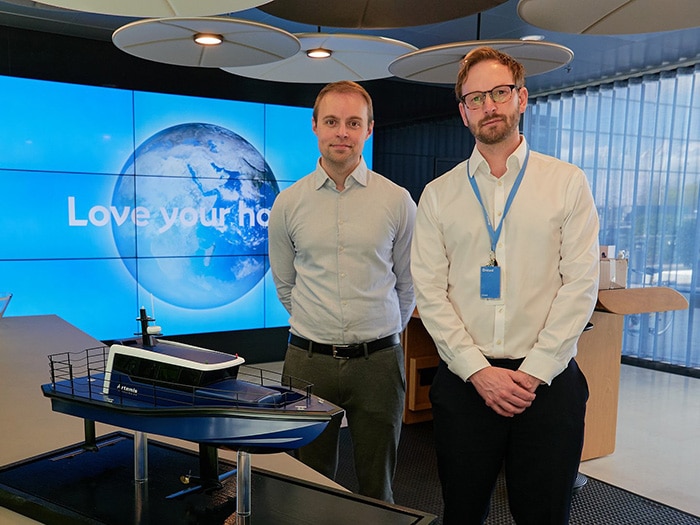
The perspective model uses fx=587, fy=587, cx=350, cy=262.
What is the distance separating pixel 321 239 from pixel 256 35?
1.10 m

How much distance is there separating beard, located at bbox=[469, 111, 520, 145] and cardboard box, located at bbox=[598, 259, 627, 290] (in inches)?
77.3

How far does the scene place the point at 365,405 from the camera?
6.50ft

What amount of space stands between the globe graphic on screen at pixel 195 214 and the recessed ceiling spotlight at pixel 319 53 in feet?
9.84

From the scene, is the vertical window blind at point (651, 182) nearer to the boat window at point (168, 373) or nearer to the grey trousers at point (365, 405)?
the grey trousers at point (365, 405)

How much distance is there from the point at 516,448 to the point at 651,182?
18.9ft

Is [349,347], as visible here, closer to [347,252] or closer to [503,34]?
[347,252]

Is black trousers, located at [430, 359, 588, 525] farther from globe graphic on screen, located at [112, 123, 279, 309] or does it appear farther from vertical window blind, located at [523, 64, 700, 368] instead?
vertical window blind, located at [523, 64, 700, 368]

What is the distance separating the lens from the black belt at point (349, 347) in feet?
6.47

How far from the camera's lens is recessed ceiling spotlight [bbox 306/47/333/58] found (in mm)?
3145

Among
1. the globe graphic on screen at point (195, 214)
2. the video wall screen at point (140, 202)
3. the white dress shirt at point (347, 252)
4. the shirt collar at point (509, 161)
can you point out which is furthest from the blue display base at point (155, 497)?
the globe graphic on screen at point (195, 214)

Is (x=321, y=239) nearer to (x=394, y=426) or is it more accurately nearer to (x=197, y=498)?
(x=394, y=426)

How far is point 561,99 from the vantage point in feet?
24.5

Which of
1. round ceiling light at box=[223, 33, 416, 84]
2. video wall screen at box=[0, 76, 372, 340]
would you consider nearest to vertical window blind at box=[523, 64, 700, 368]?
video wall screen at box=[0, 76, 372, 340]

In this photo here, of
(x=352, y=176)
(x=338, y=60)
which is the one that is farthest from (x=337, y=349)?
(x=338, y=60)
